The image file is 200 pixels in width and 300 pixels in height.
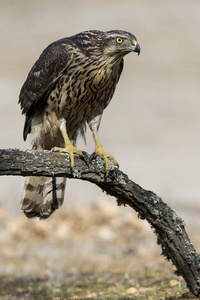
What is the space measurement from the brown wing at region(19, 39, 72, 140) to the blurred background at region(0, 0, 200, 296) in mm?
2679

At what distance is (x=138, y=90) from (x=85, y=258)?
43.6ft

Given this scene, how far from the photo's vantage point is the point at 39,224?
831 cm

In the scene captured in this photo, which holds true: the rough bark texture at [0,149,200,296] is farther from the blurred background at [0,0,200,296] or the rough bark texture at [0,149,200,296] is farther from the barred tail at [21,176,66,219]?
the blurred background at [0,0,200,296]

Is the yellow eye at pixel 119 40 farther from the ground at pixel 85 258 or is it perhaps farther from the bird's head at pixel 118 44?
the ground at pixel 85 258

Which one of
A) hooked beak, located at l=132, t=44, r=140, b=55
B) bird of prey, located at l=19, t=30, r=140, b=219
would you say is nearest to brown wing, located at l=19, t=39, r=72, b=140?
bird of prey, located at l=19, t=30, r=140, b=219

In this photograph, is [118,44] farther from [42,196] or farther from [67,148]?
[42,196]

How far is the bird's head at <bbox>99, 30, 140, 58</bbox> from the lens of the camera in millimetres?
5766

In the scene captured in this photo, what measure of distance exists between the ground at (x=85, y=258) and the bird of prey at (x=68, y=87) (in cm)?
95

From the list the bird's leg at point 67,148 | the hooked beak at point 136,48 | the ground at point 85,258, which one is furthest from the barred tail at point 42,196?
the hooked beak at point 136,48

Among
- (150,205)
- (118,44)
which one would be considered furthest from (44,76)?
(150,205)

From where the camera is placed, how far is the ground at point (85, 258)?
601 cm

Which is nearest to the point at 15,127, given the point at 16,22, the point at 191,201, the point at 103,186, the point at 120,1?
the point at 191,201

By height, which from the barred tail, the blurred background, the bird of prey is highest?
the blurred background

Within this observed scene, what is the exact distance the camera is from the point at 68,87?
5797 mm
